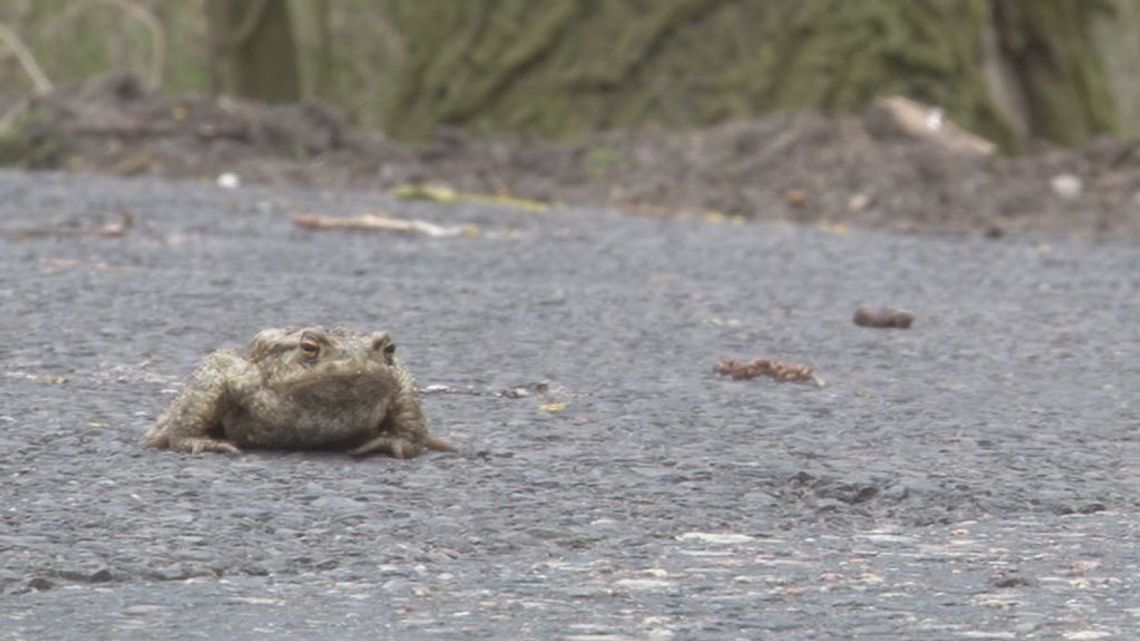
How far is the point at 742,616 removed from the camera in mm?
3012

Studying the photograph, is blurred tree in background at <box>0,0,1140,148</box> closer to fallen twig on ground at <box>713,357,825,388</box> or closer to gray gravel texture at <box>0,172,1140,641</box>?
gray gravel texture at <box>0,172,1140,641</box>

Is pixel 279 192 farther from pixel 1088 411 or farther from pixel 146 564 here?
pixel 146 564

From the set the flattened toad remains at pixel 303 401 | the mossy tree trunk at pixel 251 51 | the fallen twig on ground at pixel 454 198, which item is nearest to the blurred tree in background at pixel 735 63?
the fallen twig on ground at pixel 454 198

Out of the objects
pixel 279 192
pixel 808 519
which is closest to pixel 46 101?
pixel 279 192

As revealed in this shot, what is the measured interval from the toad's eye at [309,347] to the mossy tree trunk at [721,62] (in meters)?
6.99

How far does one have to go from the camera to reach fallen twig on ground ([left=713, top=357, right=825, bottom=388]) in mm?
5109

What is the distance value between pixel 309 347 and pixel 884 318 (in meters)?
2.61

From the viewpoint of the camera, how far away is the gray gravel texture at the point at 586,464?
3062mm

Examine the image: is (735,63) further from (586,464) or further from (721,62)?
(586,464)

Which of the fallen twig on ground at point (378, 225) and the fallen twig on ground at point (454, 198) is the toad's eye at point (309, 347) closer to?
the fallen twig on ground at point (378, 225)

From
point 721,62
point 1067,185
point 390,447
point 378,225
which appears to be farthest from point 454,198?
point 390,447

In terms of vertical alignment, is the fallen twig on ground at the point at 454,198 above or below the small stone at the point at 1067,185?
below

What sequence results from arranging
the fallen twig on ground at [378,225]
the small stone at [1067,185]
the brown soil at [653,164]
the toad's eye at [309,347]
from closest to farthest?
the toad's eye at [309,347] → the fallen twig on ground at [378,225] → the brown soil at [653,164] → the small stone at [1067,185]

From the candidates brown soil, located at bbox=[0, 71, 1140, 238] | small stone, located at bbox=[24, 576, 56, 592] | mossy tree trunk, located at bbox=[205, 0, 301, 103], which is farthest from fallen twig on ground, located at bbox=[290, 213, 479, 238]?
mossy tree trunk, located at bbox=[205, 0, 301, 103]
